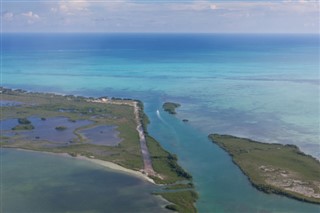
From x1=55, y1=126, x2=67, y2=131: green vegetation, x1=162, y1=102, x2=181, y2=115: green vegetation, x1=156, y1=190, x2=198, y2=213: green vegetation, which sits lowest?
x1=156, y1=190, x2=198, y2=213: green vegetation

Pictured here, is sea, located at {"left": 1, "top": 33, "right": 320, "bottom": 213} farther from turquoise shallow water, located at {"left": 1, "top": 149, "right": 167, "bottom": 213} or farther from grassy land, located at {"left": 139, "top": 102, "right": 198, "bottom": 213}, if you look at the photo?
grassy land, located at {"left": 139, "top": 102, "right": 198, "bottom": 213}

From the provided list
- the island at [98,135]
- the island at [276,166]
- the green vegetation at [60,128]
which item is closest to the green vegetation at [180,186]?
the island at [98,135]

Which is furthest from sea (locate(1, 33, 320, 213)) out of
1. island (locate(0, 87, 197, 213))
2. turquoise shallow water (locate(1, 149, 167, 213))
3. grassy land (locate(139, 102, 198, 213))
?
island (locate(0, 87, 197, 213))

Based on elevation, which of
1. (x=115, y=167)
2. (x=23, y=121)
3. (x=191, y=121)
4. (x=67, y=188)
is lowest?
(x=67, y=188)

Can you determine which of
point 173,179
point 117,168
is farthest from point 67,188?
point 173,179

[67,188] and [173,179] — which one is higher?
[173,179]

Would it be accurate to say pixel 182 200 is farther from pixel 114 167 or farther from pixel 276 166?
pixel 276 166
